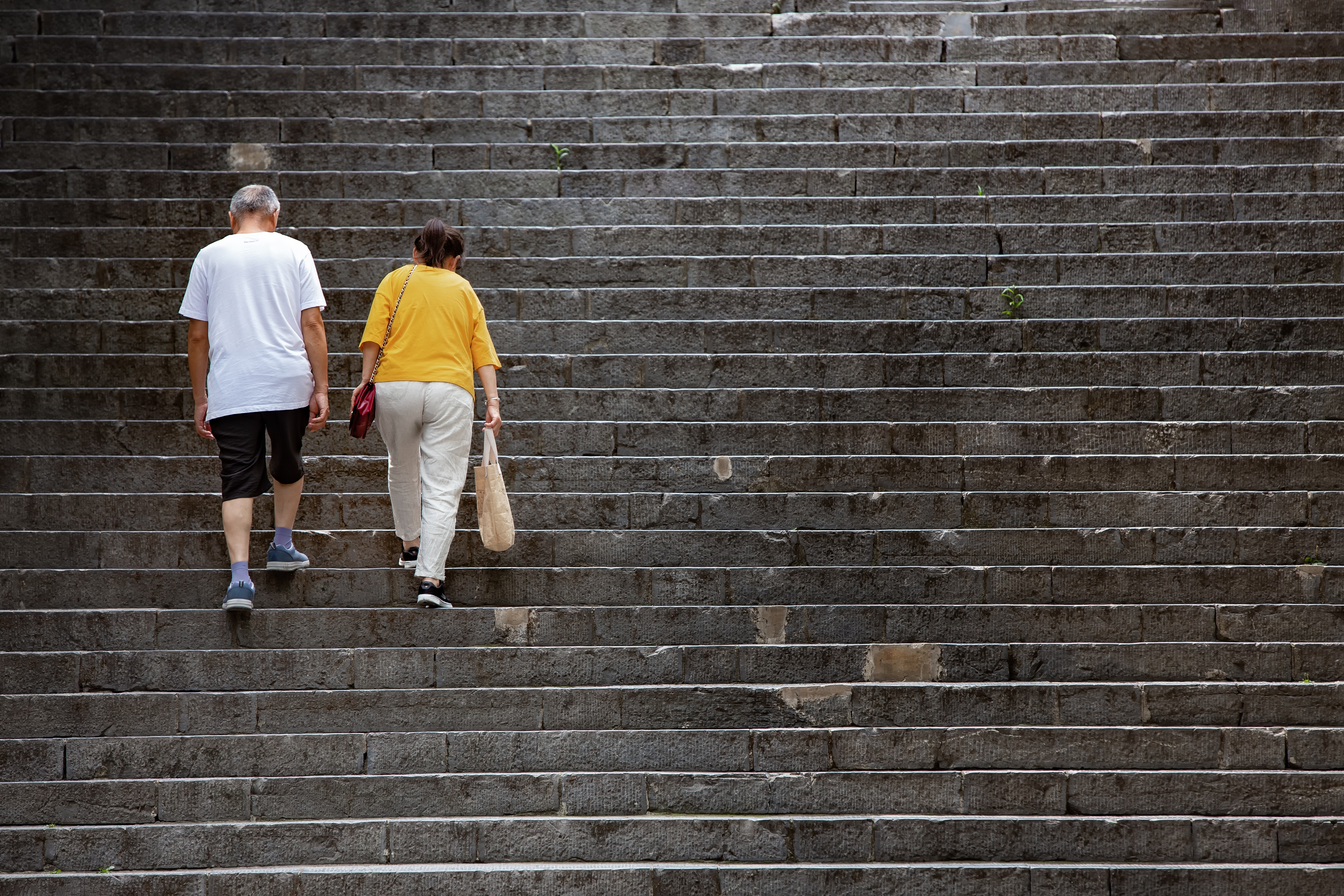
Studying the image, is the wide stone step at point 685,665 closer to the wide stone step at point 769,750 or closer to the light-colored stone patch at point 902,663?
the light-colored stone patch at point 902,663

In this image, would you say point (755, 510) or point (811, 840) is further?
point (755, 510)

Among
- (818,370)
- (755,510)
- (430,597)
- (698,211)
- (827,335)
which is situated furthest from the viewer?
(698,211)

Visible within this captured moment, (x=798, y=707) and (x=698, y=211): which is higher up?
(x=698, y=211)

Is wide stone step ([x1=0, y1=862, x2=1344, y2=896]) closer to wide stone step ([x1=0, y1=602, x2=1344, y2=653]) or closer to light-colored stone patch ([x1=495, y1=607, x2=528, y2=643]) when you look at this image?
wide stone step ([x1=0, y1=602, x2=1344, y2=653])

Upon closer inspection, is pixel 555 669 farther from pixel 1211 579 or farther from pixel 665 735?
pixel 1211 579

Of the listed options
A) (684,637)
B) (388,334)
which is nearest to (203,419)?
(388,334)

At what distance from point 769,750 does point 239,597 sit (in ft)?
7.56

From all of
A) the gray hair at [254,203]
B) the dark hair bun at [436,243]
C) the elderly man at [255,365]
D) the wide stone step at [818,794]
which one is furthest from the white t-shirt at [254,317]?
the wide stone step at [818,794]

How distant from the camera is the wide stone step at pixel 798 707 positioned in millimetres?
5109

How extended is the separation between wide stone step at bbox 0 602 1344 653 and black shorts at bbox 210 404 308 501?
56 cm

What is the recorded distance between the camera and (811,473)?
6.22 metres

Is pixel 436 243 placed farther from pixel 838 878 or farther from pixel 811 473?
pixel 838 878

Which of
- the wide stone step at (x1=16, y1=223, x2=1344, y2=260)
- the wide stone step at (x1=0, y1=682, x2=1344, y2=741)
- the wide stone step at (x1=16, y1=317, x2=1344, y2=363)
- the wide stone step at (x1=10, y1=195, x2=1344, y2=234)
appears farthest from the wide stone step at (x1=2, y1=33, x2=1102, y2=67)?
the wide stone step at (x1=0, y1=682, x2=1344, y2=741)

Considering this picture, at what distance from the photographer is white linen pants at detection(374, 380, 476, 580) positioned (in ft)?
17.6
